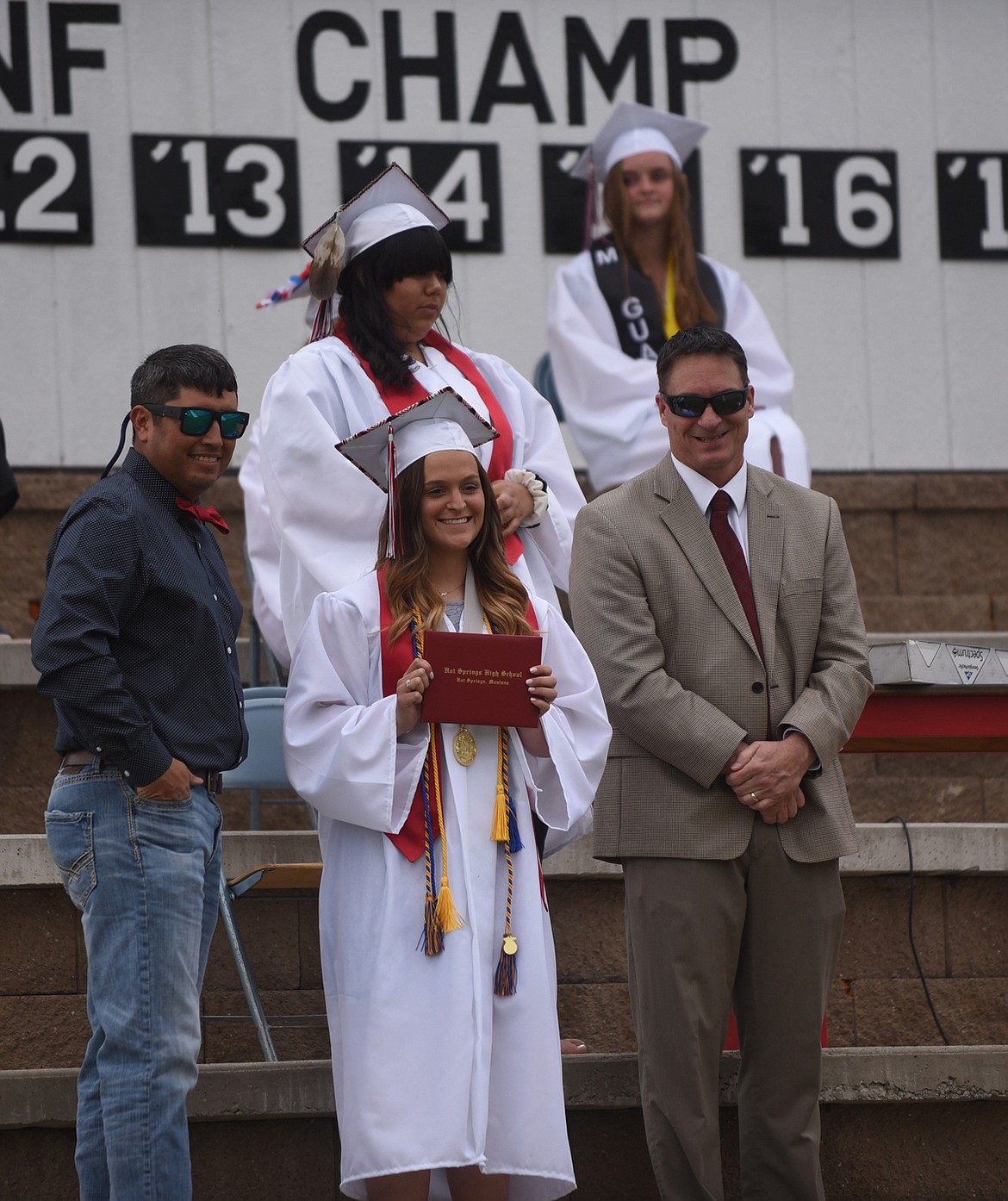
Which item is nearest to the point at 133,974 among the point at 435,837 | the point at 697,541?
the point at 435,837

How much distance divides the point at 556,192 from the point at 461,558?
4366mm

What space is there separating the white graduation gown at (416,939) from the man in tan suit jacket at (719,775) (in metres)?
0.28

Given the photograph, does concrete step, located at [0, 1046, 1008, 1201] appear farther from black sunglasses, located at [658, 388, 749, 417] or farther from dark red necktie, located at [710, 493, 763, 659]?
black sunglasses, located at [658, 388, 749, 417]

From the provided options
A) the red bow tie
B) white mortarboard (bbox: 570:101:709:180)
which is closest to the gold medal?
the red bow tie

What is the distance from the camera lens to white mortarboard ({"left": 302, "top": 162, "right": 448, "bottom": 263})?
473 centimetres

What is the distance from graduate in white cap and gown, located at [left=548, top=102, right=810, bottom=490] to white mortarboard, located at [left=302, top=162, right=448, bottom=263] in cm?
214

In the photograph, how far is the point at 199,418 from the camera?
13.0ft

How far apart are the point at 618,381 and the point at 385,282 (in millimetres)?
2237

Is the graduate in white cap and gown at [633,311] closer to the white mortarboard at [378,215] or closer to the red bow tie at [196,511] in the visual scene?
the white mortarboard at [378,215]

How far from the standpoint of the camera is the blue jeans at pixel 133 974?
12.1ft

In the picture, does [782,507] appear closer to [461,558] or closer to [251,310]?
[461,558]

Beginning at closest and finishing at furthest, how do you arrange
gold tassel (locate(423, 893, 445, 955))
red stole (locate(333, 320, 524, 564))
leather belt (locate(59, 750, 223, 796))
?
leather belt (locate(59, 750, 223, 796)) < gold tassel (locate(423, 893, 445, 955)) < red stole (locate(333, 320, 524, 564))

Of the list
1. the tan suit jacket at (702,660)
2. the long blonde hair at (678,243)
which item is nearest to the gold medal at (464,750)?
the tan suit jacket at (702,660)

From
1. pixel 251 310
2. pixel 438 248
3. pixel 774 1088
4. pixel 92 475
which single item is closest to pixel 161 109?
pixel 251 310
